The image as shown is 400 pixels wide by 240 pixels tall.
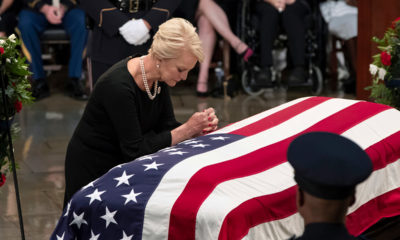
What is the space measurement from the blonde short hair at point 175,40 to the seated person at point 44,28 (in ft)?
14.3

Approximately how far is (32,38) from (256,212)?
5178 mm

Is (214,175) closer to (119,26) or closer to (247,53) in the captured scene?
(119,26)

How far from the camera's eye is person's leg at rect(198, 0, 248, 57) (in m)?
7.64

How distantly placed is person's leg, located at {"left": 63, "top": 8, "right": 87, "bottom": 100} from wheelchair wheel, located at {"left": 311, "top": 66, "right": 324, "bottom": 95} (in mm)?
2180

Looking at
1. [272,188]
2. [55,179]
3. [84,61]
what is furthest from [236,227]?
[84,61]

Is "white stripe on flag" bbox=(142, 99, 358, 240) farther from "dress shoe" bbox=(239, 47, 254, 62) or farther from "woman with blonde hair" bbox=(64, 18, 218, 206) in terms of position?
"dress shoe" bbox=(239, 47, 254, 62)

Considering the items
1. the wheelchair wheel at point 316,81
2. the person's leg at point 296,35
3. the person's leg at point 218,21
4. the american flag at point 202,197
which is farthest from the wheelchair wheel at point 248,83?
the american flag at point 202,197

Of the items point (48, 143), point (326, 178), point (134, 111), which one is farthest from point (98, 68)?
point (326, 178)

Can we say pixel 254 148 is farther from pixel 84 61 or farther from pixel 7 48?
pixel 84 61

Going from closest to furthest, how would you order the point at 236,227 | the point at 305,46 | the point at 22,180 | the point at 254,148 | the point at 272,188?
1. the point at 236,227
2. the point at 272,188
3. the point at 254,148
4. the point at 22,180
5. the point at 305,46

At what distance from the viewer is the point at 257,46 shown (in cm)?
769

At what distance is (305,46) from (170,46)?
4.36 m

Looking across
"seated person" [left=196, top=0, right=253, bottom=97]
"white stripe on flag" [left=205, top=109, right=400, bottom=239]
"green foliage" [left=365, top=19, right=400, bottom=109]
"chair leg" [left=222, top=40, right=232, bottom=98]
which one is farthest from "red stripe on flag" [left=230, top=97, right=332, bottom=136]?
"chair leg" [left=222, top=40, right=232, bottom=98]

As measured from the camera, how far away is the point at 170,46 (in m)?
3.39
